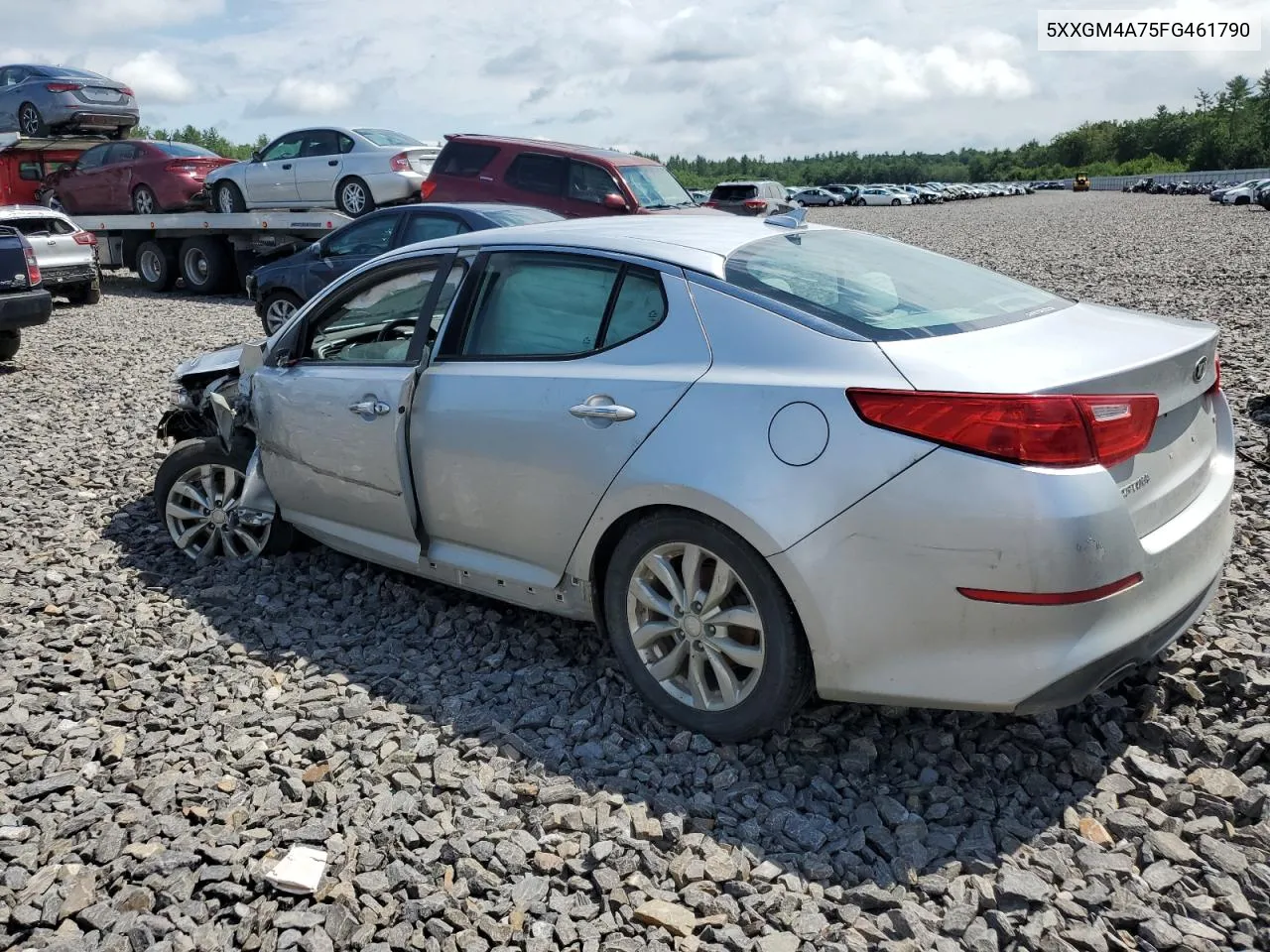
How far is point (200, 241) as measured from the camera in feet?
54.5

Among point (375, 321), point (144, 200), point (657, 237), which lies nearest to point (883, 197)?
point (144, 200)

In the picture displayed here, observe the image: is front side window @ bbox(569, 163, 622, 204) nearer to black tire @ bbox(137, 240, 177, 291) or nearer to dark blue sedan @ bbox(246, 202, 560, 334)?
dark blue sedan @ bbox(246, 202, 560, 334)

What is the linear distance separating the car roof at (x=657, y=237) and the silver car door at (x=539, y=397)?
0.22ft

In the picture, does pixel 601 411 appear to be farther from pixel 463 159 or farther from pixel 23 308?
pixel 463 159

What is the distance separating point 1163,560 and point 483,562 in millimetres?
2277

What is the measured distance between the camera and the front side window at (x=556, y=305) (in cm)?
358

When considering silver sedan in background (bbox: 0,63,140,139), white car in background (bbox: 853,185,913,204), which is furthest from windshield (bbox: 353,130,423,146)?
white car in background (bbox: 853,185,913,204)

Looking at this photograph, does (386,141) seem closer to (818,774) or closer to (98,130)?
(98,130)

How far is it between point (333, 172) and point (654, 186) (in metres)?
4.76

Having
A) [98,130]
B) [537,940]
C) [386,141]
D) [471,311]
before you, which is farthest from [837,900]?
[98,130]

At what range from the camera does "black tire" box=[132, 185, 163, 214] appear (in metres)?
17.6

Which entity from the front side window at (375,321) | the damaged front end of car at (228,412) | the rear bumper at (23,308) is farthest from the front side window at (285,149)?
the front side window at (375,321)

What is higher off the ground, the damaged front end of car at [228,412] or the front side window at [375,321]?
the front side window at [375,321]

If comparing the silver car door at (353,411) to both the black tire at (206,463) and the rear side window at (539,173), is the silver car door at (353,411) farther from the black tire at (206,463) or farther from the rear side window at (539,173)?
the rear side window at (539,173)
